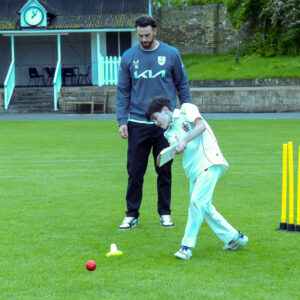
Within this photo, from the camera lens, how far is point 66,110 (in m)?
28.4

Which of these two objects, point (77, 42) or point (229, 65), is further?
point (229, 65)

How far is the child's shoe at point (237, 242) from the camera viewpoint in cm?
591

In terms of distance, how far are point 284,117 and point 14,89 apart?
13.0m

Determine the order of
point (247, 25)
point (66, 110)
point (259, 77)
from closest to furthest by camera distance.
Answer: point (66, 110) → point (259, 77) → point (247, 25)

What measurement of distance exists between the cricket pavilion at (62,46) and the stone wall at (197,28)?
1293 centimetres

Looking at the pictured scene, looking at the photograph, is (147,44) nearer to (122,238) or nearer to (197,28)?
(122,238)

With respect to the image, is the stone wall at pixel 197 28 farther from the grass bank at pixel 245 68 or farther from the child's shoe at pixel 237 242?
the child's shoe at pixel 237 242

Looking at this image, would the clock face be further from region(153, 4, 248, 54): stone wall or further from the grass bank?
region(153, 4, 248, 54): stone wall

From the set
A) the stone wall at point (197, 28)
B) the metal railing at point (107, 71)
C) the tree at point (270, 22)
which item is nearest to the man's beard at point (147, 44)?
the metal railing at point (107, 71)

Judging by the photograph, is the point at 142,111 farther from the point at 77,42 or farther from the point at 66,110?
the point at 77,42

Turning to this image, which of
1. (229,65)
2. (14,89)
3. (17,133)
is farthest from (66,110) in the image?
(229,65)

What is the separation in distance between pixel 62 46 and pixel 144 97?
93.7ft

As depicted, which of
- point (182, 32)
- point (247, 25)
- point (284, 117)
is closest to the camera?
point (284, 117)

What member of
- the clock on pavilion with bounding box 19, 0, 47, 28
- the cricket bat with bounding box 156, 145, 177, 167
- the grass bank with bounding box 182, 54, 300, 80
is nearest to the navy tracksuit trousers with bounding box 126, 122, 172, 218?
the cricket bat with bounding box 156, 145, 177, 167
